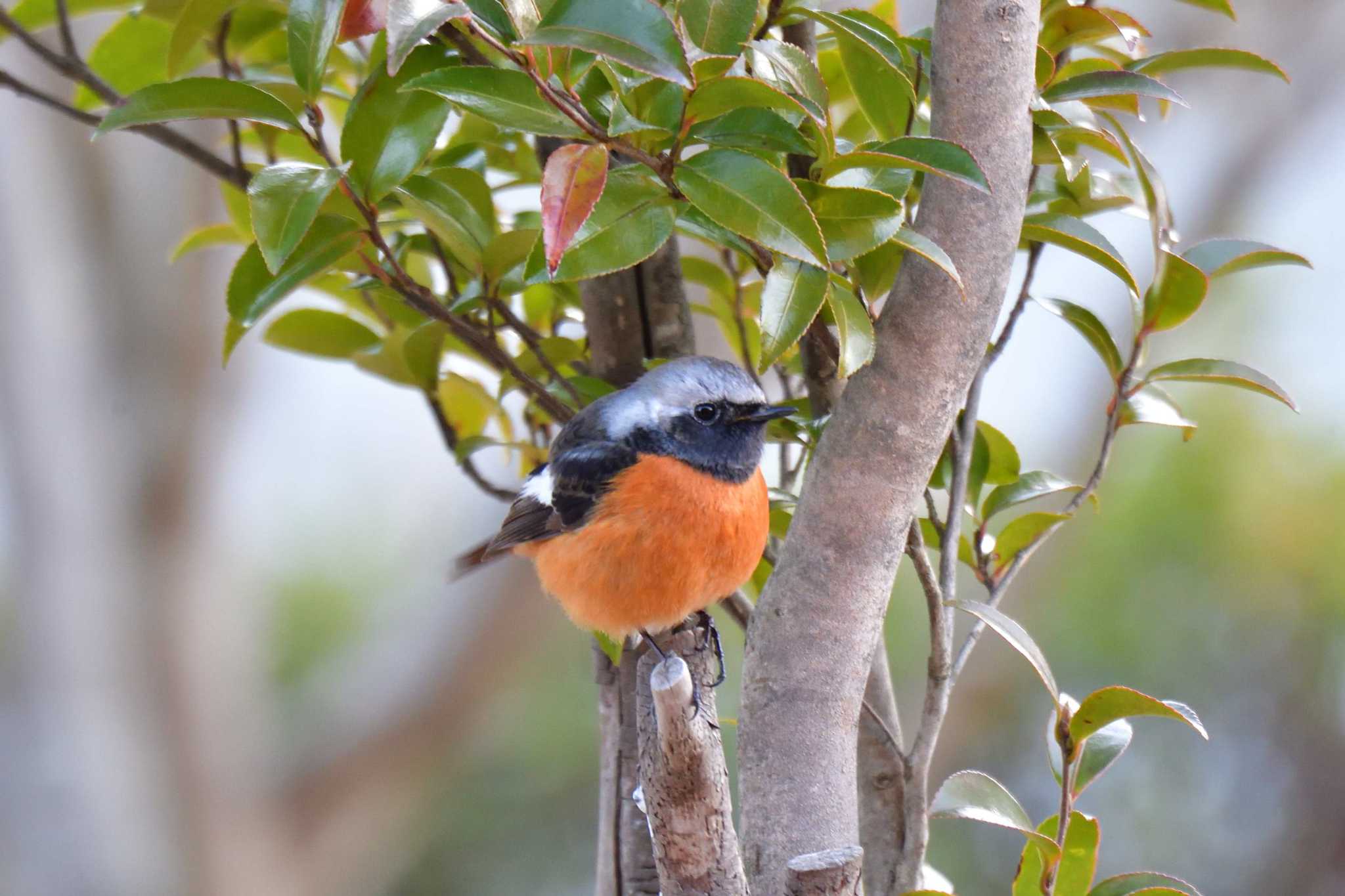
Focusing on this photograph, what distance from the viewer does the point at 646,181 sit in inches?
30.6

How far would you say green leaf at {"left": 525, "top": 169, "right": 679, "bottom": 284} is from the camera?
751 millimetres

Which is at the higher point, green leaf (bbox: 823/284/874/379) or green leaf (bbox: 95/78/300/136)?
green leaf (bbox: 95/78/300/136)

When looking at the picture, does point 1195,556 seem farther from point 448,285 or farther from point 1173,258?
point 448,285


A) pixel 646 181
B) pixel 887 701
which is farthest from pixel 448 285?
pixel 887 701

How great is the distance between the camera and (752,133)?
0.78m

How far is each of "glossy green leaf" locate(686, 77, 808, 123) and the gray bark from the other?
0.57ft

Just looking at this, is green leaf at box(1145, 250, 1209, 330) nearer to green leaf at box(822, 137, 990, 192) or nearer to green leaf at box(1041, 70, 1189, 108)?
green leaf at box(1041, 70, 1189, 108)

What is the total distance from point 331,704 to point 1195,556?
236 cm

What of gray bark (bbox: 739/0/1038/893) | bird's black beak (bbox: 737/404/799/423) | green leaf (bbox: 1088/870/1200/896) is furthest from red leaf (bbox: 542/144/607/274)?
green leaf (bbox: 1088/870/1200/896)

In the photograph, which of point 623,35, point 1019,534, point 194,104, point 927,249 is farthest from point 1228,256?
point 194,104

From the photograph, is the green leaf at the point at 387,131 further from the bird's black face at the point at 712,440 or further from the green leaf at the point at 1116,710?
the green leaf at the point at 1116,710

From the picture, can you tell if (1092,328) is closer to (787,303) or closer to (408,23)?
(787,303)

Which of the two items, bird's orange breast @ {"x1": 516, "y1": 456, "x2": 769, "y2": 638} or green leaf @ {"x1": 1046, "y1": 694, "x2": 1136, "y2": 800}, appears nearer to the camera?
green leaf @ {"x1": 1046, "y1": 694, "x2": 1136, "y2": 800}

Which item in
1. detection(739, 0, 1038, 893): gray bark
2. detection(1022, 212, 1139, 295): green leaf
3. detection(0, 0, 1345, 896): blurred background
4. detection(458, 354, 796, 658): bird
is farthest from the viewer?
detection(0, 0, 1345, 896): blurred background
